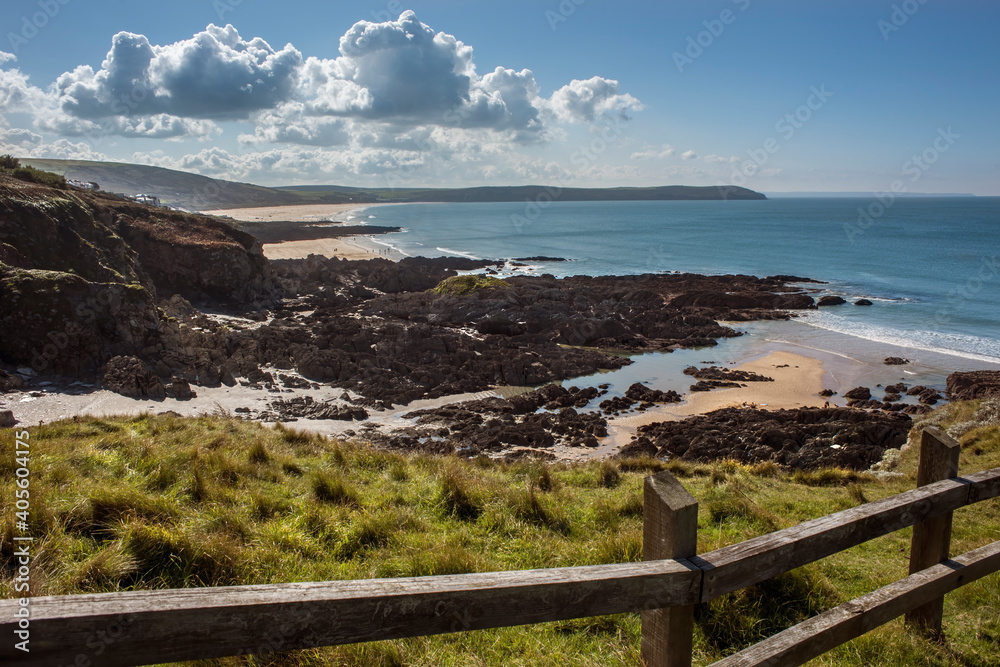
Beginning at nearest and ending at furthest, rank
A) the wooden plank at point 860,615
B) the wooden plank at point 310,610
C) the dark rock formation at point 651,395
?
the wooden plank at point 310,610 → the wooden plank at point 860,615 → the dark rock formation at point 651,395

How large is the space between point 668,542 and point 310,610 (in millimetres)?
1426

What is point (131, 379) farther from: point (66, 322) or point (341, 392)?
point (341, 392)

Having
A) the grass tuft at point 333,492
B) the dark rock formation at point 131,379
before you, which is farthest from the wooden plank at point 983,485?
the dark rock formation at point 131,379

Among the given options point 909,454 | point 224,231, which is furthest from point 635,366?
point 224,231

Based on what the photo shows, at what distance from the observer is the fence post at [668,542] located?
2387 millimetres

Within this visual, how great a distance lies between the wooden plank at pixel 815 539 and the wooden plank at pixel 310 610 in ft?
0.55

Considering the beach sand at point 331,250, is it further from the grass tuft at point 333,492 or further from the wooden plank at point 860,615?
the wooden plank at point 860,615

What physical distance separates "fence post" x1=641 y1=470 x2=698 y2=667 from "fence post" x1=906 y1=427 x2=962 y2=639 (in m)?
2.05

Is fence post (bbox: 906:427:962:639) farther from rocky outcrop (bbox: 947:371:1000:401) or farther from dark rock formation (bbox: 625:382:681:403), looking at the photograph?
rocky outcrop (bbox: 947:371:1000:401)

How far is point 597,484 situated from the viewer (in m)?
8.27

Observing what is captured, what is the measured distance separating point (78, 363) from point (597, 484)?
59.6 ft

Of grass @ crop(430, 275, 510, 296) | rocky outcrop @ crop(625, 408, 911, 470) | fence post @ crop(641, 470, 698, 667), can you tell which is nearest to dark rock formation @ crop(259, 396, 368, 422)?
rocky outcrop @ crop(625, 408, 911, 470)

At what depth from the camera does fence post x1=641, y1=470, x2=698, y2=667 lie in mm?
2387

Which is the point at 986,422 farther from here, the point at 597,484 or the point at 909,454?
the point at 597,484
